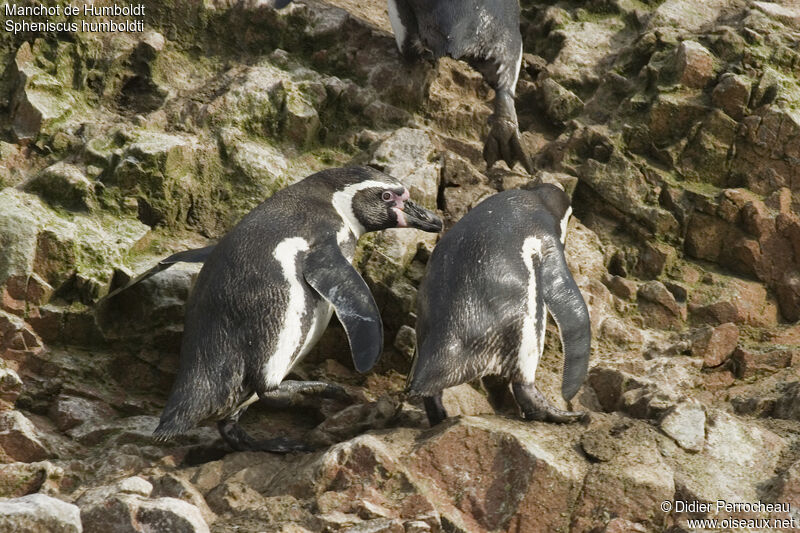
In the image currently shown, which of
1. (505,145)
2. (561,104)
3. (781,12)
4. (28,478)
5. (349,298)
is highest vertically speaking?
(781,12)

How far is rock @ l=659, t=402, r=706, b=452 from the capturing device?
420 cm

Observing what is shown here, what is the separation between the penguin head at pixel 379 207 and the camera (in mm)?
5172

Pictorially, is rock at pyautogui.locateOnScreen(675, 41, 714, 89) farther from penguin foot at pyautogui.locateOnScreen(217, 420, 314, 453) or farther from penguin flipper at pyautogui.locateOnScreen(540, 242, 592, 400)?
penguin foot at pyautogui.locateOnScreen(217, 420, 314, 453)

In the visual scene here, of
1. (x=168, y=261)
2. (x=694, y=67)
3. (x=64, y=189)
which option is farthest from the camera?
(x=694, y=67)

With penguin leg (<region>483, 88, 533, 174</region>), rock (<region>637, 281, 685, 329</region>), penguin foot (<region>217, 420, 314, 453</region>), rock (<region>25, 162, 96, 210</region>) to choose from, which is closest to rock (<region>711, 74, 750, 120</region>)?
penguin leg (<region>483, 88, 533, 174</region>)

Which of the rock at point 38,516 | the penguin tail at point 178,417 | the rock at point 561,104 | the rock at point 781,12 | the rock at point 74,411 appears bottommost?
the rock at point 74,411

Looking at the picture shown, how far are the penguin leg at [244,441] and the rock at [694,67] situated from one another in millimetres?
3314

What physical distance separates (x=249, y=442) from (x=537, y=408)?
122 centimetres

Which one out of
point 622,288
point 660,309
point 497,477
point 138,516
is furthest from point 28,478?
point 660,309

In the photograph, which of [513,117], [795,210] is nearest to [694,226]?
[795,210]

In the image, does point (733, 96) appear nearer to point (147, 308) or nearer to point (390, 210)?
point (390, 210)

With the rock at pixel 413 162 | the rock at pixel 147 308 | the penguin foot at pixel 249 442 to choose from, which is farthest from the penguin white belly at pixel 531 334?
the rock at pixel 147 308

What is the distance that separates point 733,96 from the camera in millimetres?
6148

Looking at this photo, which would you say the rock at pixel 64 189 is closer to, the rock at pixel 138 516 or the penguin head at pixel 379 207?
the penguin head at pixel 379 207
